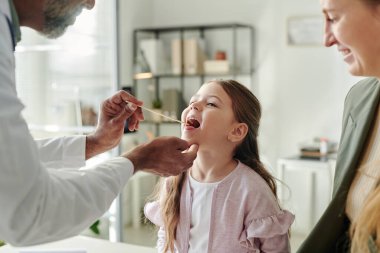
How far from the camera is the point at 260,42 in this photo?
5379 mm

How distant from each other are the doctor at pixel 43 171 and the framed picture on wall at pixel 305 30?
12.6 ft

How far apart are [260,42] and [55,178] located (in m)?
4.46

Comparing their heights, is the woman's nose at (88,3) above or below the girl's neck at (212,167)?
above

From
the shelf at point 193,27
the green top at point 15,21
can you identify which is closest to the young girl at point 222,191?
the green top at point 15,21

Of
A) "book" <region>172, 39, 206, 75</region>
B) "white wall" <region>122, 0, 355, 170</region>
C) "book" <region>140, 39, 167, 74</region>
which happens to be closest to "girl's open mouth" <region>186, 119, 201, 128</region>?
"white wall" <region>122, 0, 355, 170</region>

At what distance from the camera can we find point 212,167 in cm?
170

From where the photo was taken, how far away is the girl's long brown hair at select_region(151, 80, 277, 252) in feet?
5.52

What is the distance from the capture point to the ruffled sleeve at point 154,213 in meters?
1.73

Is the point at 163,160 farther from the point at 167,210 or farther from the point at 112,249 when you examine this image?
the point at 112,249

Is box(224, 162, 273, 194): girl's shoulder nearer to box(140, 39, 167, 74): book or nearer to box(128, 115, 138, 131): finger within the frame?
box(128, 115, 138, 131): finger

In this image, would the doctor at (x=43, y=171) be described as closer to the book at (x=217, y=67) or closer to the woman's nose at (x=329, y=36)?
the woman's nose at (x=329, y=36)

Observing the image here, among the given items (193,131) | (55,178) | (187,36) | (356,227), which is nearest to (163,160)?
(193,131)

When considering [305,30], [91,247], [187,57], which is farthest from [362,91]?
[187,57]

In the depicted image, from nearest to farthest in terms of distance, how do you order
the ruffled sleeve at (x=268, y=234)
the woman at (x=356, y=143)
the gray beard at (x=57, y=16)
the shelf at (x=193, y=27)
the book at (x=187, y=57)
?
the woman at (x=356, y=143), the gray beard at (x=57, y=16), the ruffled sleeve at (x=268, y=234), the shelf at (x=193, y=27), the book at (x=187, y=57)
